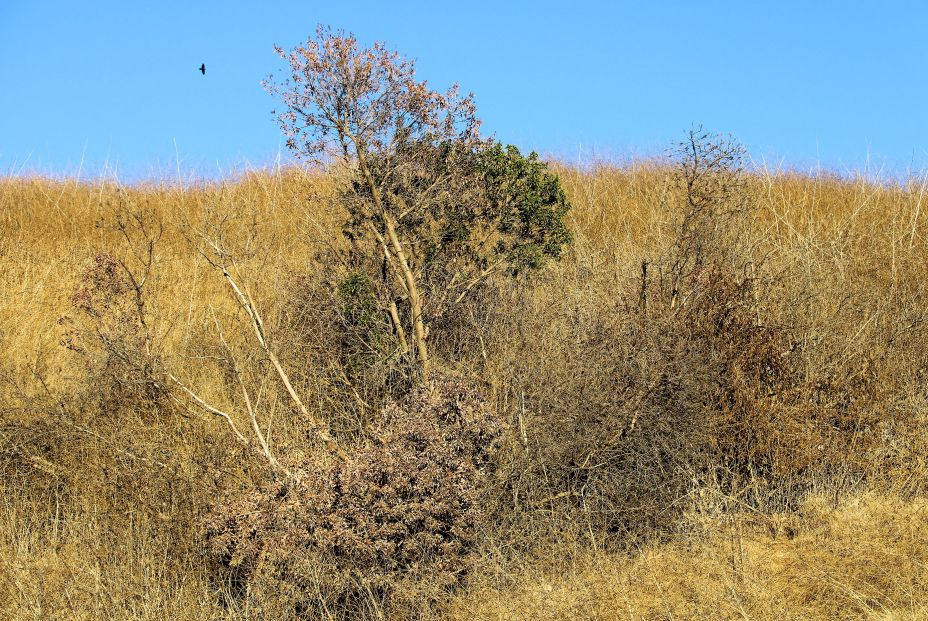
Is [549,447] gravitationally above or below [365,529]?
above

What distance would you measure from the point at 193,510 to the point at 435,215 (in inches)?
152

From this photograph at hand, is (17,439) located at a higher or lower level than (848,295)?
lower

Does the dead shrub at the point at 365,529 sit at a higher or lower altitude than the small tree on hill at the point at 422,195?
lower

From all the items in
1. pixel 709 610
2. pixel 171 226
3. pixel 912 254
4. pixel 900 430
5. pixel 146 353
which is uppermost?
pixel 171 226

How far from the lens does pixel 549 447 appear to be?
760cm

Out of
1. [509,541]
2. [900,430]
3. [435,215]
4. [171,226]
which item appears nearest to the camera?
[509,541]

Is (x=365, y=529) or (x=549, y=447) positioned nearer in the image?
(x=365, y=529)

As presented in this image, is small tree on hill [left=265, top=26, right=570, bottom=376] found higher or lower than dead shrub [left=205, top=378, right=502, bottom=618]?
higher

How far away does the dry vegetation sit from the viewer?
21.0 feet

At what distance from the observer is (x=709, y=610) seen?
588 centimetres

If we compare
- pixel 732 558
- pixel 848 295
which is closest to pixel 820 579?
pixel 732 558

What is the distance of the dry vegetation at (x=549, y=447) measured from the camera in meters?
6.39

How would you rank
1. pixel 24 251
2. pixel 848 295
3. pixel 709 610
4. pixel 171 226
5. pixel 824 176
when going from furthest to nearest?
pixel 824 176, pixel 171 226, pixel 24 251, pixel 848 295, pixel 709 610

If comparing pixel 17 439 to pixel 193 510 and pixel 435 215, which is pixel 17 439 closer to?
pixel 193 510
